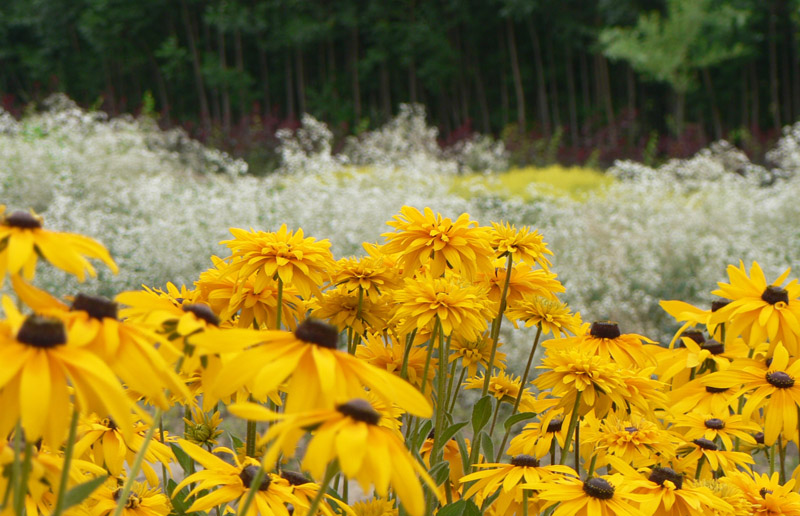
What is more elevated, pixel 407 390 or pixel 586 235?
pixel 407 390

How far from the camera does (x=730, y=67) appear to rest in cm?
1533

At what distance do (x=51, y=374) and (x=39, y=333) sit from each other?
3cm

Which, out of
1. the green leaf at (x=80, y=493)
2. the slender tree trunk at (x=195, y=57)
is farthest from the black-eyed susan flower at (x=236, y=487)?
the slender tree trunk at (x=195, y=57)

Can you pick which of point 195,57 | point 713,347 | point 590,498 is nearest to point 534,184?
point 713,347

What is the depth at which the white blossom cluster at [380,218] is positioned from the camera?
475cm

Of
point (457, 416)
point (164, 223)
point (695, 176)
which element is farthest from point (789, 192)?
point (164, 223)

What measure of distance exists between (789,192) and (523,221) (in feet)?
6.72

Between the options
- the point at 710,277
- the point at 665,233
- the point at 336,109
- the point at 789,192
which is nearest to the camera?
the point at 710,277

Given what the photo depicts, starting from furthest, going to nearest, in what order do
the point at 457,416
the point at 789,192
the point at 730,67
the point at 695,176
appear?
the point at 730,67 → the point at 695,176 → the point at 789,192 → the point at 457,416

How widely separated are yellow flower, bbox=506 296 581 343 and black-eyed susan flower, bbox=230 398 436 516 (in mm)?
696

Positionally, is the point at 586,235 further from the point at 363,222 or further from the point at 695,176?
the point at 695,176

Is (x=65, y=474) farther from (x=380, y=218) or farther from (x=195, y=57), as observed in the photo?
(x=195, y=57)

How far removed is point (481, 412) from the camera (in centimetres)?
111

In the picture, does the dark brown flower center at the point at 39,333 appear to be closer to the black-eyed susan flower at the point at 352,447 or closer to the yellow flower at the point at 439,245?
the black-eyed susan flower at the point at 352,447
